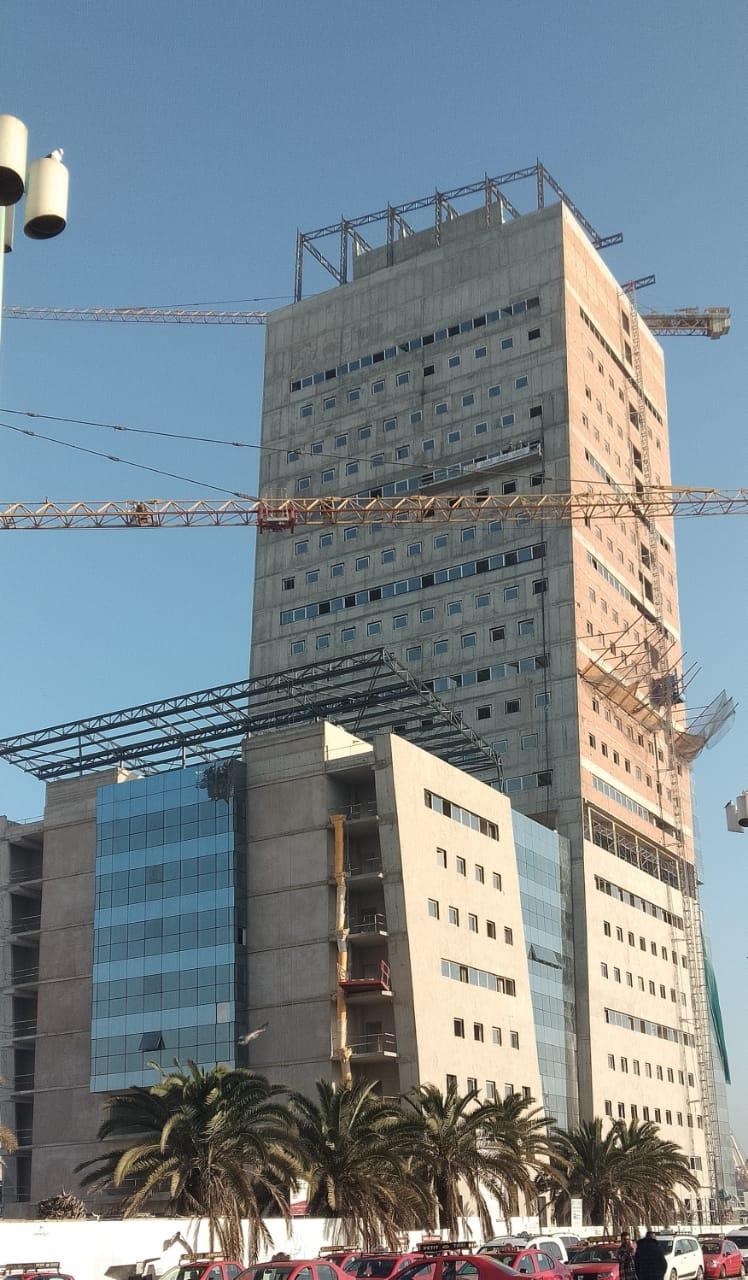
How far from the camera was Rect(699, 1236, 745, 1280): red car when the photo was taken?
47062mm

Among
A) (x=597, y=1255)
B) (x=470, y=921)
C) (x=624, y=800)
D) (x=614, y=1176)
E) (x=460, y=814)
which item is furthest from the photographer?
(x=624, y=800)

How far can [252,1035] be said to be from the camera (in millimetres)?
70875

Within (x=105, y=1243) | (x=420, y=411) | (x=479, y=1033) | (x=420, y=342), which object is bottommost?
(x=105, y=1243)

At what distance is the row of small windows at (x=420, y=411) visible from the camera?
11788cm

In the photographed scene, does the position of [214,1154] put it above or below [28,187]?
below

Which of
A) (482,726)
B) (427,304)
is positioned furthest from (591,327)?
(482,726)

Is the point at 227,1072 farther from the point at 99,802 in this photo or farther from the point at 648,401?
the point at 648,401

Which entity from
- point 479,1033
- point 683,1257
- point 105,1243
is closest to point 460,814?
point 479,1033

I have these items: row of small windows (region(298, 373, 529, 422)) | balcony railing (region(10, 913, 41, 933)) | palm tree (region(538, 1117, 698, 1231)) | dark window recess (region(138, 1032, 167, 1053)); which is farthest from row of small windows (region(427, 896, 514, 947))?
row of small windows (region(298, 373, 529, 422))

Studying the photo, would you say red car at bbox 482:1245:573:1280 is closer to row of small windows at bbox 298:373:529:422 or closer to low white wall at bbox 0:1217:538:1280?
low white wall at bbox 0:1217:538:1280

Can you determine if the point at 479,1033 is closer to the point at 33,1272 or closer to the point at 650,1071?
the point at 650,1071

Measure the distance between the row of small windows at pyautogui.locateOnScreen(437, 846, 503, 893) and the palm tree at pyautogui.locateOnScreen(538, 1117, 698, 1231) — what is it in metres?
14.0

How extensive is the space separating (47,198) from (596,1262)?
38.1 m

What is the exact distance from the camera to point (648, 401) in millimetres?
133875
